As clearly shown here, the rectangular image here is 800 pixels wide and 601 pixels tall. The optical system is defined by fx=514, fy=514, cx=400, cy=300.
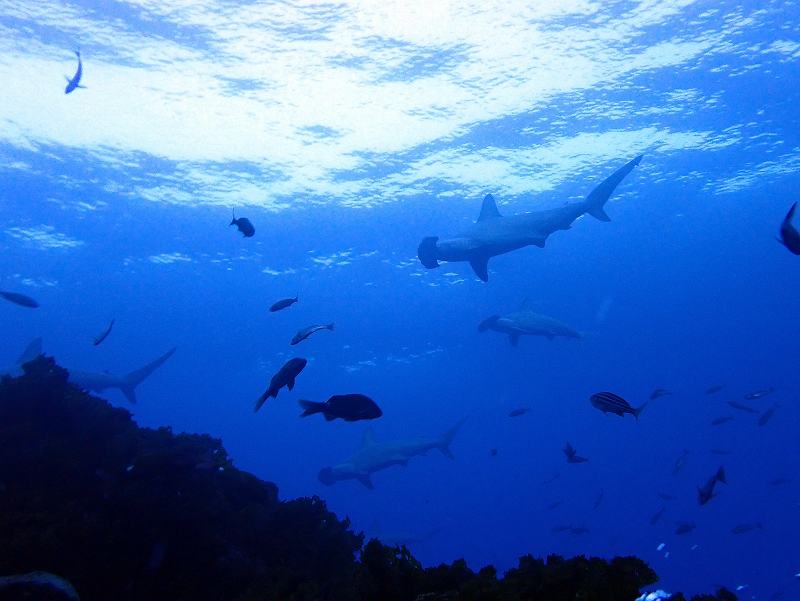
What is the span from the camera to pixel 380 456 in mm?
24641

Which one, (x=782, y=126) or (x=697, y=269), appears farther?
(x=697, y=269)

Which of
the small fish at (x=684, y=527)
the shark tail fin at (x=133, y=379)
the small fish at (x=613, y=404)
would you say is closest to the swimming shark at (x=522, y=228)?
the small fish at (x=684, y=527)

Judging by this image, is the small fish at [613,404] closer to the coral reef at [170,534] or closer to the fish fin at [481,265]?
the coral reef at [170,534]

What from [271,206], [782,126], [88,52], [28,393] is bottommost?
[28,393]

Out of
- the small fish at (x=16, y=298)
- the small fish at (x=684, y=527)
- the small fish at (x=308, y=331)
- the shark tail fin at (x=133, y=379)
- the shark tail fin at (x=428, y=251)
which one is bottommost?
the small fish at (x=684, y=527)

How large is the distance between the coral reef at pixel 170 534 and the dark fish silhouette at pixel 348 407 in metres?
1.60

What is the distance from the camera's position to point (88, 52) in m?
17.4

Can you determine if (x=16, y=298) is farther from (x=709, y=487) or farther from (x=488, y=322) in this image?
(x=488, y=322)

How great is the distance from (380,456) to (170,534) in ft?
61.5

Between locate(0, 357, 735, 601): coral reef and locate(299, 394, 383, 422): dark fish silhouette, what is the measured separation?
5.25 ft

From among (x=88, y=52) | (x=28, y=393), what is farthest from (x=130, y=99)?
(x=28, y=393)

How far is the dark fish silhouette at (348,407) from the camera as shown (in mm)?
5824

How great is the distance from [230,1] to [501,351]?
178ft

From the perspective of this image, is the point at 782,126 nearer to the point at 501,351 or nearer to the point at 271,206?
the point at 271,206
